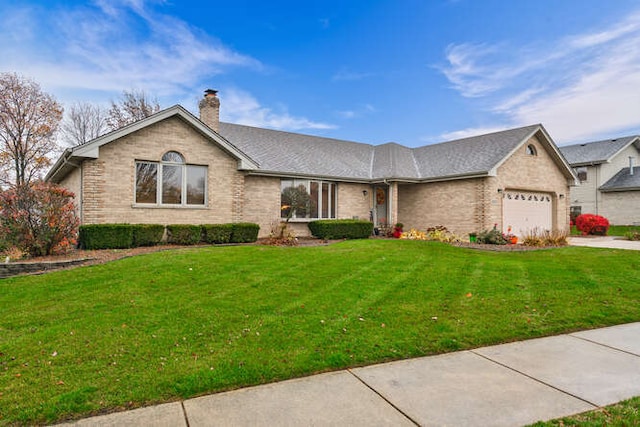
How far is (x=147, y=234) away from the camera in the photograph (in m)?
12.2

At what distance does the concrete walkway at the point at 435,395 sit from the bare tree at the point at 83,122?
114 ft

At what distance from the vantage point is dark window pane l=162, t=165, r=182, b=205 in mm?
13602

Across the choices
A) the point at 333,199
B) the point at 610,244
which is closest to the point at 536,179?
the point at 610,244

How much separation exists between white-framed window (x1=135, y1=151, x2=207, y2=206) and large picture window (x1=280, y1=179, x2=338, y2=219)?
4148 millimetres

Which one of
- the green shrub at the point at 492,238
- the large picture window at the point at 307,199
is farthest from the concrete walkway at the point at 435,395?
the large picture window at the point at 307,199

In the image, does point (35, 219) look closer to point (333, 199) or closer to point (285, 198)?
point (285, 198)

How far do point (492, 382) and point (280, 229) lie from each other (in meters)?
11.6

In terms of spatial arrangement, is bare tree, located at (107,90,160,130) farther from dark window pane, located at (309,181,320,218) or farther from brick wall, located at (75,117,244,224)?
dark window pane, located at (309,181,320,218)

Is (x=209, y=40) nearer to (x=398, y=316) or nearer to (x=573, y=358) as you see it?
(x=398, y=316)

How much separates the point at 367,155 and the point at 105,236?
50.4 ft

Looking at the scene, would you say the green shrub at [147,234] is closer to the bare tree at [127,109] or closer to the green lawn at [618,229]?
the bare tree at [127,109]

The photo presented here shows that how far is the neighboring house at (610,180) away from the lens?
27516 mm

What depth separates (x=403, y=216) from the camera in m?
20.8

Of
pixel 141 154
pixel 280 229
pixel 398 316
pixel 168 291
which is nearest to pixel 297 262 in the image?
pixel 168 291
